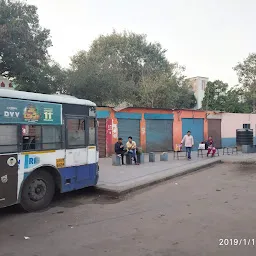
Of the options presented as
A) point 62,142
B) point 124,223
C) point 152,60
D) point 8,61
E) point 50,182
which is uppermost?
point 152,60

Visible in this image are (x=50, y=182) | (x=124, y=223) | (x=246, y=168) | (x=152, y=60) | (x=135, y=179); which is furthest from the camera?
(x=152, y=60)

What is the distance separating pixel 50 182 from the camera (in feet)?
25.9

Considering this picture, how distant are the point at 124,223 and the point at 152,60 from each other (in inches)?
1434

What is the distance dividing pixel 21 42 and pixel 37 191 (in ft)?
46.6

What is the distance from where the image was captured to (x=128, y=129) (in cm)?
2030

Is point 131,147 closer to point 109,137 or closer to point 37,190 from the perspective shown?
point 109,137

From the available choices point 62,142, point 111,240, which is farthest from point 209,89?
point 111,240

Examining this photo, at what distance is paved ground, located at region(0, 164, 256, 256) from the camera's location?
15.9 feet

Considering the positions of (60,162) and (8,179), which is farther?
(60,162)

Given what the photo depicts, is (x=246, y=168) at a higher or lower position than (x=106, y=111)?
lower

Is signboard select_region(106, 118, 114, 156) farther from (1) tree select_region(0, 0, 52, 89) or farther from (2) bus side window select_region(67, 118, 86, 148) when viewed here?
(2) bus side window select_region(67, 118, 86, 148)

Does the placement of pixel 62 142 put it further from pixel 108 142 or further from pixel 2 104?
pixel 108 142
